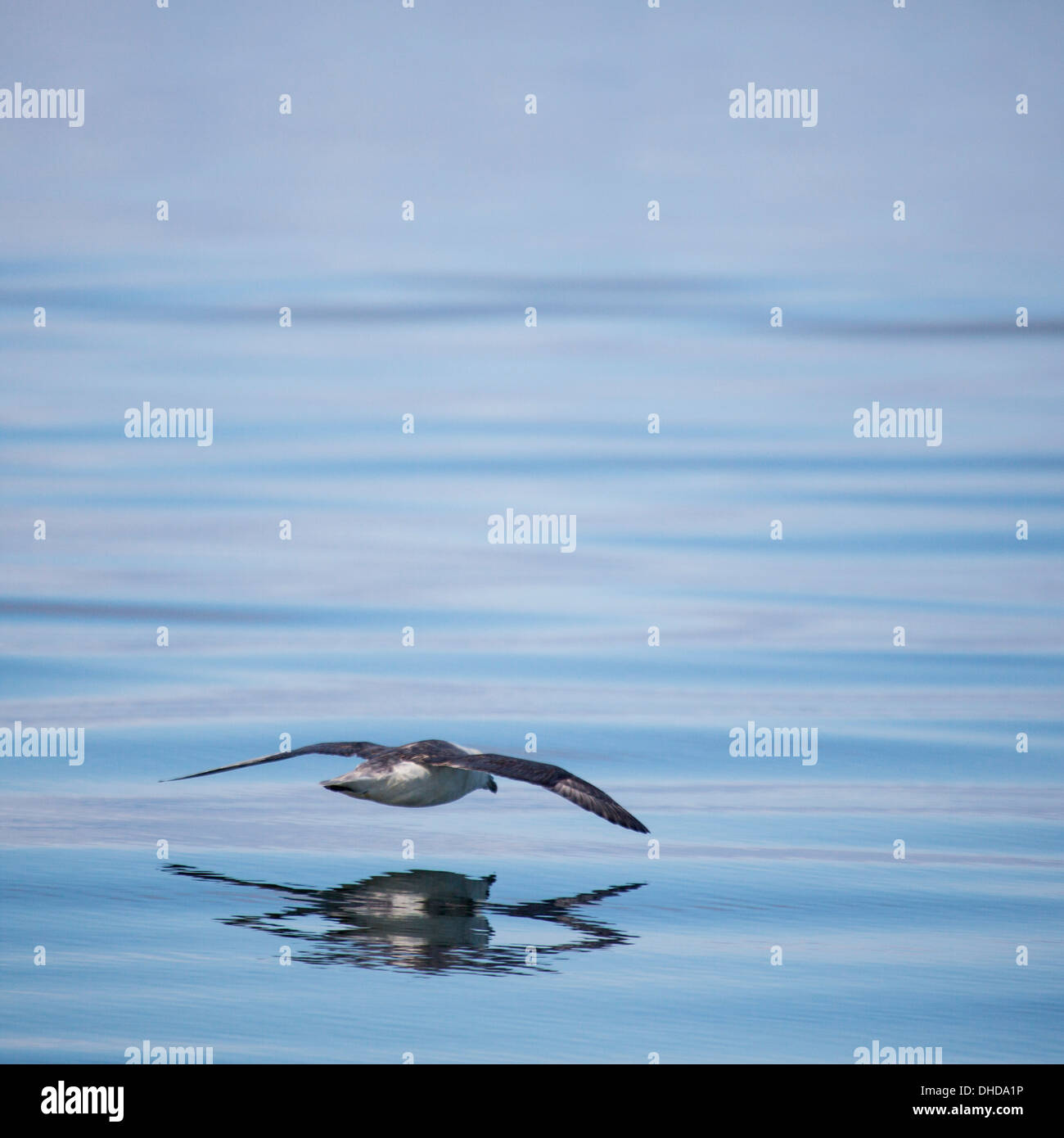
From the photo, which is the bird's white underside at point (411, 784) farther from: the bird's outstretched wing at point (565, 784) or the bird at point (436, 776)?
the bird's outstretched wing at point (565, 784)

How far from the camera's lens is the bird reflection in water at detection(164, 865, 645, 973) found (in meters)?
11.8

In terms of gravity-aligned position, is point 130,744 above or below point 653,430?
below

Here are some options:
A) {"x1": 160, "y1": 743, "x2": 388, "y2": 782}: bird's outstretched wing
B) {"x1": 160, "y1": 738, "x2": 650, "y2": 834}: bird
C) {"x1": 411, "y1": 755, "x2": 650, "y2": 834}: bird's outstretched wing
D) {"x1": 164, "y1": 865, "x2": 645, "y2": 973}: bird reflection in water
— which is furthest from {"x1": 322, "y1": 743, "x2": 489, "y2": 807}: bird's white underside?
{"x1": 164, "y1": 865, "x2": 645, "y2": 973}: bird reflection in water

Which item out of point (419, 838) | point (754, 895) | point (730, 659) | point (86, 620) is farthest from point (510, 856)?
point (86, 620)

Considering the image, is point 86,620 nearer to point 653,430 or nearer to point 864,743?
point 864,743

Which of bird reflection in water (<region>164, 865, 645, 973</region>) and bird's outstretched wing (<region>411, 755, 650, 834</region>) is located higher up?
bird's outstretched wing (<region>411, 755, 650, 834</region>)

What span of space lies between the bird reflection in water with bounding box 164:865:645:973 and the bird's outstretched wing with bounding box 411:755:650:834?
18.9 inches

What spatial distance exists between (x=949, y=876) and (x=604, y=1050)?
13.5ft

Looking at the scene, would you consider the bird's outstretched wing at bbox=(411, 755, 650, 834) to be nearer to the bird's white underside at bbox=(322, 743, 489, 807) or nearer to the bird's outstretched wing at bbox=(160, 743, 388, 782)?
the bird's white underside at bbox=(322, 743, 489, 807)

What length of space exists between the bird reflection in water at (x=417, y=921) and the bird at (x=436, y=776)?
70cm

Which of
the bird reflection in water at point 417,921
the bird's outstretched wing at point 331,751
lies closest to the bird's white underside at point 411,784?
the bird's outstretched wing at point 331,751

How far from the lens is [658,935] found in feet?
40.9

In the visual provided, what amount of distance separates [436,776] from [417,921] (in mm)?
2036

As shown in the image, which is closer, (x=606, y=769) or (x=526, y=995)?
(x=526, y=995)
